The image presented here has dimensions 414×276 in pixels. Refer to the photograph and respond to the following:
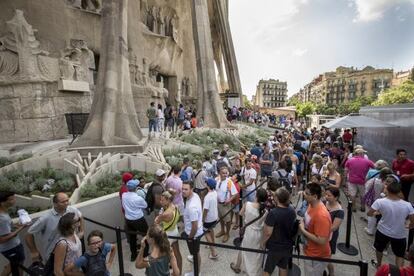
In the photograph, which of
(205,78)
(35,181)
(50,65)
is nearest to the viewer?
(35,181)

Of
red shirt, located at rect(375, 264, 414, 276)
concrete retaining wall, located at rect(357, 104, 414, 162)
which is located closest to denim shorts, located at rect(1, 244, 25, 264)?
red shirt, located at rect(375, 264, 414, 276)

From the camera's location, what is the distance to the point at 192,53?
2855cm

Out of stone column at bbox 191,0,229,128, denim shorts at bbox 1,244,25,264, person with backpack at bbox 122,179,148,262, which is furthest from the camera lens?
stone column at bbox 191,0,229,128

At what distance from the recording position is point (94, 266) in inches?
105

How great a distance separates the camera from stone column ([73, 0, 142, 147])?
30.2ft

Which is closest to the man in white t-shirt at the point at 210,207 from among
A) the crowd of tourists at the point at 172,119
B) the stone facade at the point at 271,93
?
the crowd of tourists at the point at 172,119

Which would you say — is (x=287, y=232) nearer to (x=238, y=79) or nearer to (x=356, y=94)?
(x=238, y=79)

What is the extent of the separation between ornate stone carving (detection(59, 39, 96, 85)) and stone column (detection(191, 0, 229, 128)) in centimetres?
687

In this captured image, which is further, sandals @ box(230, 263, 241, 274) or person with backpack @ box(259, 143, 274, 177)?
person with backpack @ box(259, 143, 274, 177)

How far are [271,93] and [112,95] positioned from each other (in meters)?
109

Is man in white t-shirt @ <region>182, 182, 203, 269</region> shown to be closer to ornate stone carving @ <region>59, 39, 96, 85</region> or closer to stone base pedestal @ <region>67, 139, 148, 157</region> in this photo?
stone base pedestal @ <region>67, 139, 148, 157</region>

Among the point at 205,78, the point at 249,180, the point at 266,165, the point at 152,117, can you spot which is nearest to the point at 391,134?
the point at 266,165

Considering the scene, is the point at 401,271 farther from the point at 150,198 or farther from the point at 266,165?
the point at 266,165

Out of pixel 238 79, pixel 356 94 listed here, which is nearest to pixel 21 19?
pixel 238 79
